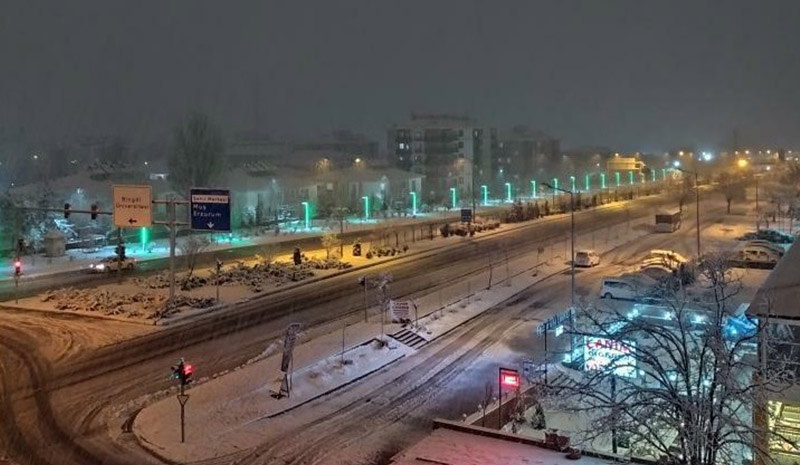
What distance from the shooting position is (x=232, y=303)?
34.3 meters

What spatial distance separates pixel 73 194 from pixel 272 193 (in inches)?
842

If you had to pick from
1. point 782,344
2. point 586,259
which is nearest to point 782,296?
point 782,344

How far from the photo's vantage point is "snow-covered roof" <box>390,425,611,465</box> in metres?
14.5

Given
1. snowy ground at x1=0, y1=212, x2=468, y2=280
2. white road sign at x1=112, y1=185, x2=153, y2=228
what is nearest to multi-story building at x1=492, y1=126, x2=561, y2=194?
snowy ground at x1=0, y1=212, x2=468, y2=280

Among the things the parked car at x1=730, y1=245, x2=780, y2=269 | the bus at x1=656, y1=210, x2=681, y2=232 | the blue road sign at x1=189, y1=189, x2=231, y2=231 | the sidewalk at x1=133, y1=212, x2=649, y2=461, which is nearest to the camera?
the sidewalk at x1=133, y1=212, x2=649, y2=461

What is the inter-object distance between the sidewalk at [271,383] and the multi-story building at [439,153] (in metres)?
91.0

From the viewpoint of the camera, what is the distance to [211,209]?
110ft

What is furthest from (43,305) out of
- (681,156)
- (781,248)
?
(681,156)

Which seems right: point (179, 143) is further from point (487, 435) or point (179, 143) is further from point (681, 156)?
point (681, 156)

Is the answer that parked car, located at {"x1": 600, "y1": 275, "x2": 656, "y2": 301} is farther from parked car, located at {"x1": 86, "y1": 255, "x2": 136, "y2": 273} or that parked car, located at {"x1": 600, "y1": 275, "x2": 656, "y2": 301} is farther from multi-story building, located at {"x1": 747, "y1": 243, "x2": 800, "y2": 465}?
parked car, located at {"x1": 86, "y1": 255, "x2": 136, "y2": 273}

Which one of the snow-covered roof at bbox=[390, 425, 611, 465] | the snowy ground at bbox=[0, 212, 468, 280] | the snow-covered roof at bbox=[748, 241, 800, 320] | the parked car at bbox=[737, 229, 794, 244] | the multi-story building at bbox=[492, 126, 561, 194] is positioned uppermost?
the multi-story building at bbox=[492, 126, 561, 194]

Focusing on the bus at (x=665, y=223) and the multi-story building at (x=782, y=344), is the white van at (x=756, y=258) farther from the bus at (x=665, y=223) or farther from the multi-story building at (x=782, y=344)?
the multi-story building at (x=782, y=344)

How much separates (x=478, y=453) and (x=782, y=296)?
6.90 m

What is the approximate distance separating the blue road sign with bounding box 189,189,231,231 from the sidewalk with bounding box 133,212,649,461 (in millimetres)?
7809
